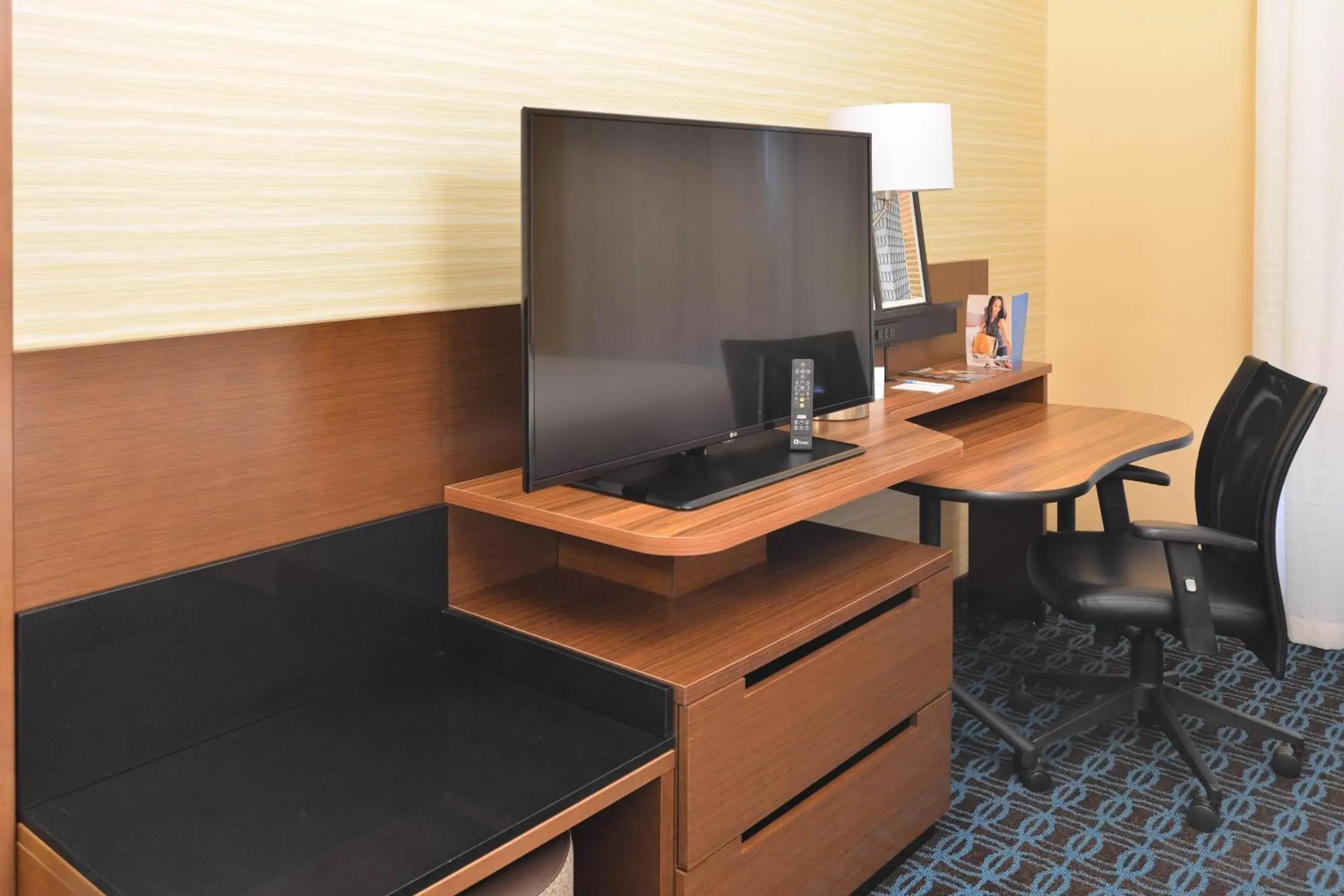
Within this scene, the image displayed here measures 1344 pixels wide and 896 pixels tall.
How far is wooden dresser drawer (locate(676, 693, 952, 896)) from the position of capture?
181cm

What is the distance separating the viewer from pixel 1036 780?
2.58 m

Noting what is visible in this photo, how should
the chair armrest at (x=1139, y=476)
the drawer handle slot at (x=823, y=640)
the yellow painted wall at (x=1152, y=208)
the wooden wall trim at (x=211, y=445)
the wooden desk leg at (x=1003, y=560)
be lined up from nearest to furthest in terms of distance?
1. the wooden wall trim at (x=211, y=445)
2. the drawer handle slot at (x=823, y=640)
3. the chair armrest at (x=1139, y=476)
4. the wooden desk leg at (x=1003, y=560)
5. the yellow painted wall at (x=1152, y=208)

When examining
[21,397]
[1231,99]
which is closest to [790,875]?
[21,397]

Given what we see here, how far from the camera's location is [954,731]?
2896 mm

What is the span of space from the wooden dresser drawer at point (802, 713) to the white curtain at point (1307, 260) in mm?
1759

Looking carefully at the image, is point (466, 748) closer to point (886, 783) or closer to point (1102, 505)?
point (886, 783)

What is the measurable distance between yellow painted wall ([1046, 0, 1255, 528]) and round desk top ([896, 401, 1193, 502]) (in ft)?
2.40

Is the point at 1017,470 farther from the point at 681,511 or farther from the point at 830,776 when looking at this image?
the point at 681,511

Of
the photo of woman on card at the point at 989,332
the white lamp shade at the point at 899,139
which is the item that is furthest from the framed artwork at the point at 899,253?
the photo of woman on card at the point at 989,332

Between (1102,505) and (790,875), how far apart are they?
147 cm

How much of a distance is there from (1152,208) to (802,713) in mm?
2694

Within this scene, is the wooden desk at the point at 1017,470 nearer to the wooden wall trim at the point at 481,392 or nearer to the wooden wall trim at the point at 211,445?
the wooden wall trim at the point at 481,392

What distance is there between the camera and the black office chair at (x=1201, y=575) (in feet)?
7.89

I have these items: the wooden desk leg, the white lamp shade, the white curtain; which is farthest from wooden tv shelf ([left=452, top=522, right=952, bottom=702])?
the white curtain
